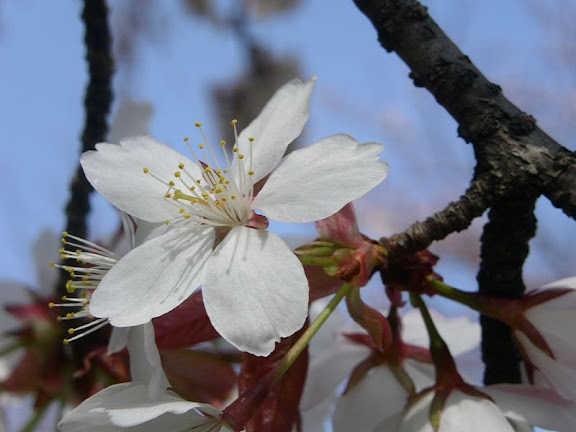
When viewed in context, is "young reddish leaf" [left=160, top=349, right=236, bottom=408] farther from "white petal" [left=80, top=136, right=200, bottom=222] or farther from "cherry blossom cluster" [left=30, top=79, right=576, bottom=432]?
"white petal" [left=80, top=136, right=200, bottom=222]

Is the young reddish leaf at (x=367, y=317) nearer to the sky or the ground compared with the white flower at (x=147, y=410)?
nearer to the sky

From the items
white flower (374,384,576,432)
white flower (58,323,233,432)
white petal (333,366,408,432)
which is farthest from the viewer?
white petal (333,366,408,432)

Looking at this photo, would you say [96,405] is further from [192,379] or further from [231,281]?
[192,379]

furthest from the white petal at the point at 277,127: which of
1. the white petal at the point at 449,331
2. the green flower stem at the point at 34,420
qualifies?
the green flower stem at the point at 34,420

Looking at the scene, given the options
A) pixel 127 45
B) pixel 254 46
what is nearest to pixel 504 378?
pixel 254 46

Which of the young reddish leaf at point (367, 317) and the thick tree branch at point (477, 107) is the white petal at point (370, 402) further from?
the thick tree branch at point (477, 107)

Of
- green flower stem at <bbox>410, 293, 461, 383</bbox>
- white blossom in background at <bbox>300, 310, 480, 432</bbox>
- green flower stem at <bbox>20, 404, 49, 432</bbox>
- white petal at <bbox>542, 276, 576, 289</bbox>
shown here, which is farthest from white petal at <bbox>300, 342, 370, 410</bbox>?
green flower stem at <bbox>20, 404, 49, 432</bbox>
